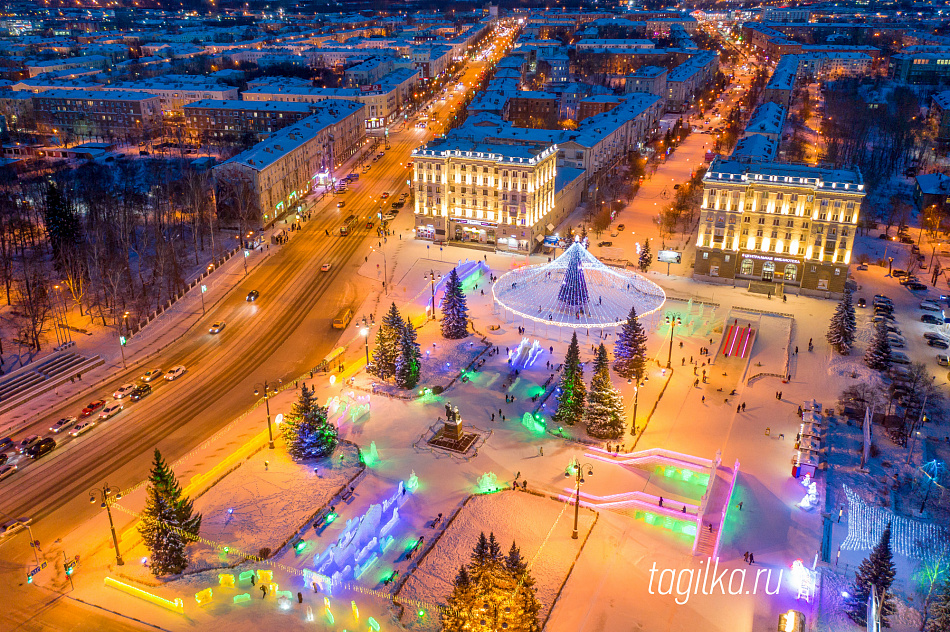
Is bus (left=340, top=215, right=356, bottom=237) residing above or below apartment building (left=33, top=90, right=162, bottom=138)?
below

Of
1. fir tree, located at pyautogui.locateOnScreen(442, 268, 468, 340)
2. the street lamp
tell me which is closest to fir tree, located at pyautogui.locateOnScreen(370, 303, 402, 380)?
fir tree, located at pyautogui.locateOnScreen(442, 268, 468, 340)

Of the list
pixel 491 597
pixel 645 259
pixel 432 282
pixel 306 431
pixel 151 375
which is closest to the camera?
pixel 491 597

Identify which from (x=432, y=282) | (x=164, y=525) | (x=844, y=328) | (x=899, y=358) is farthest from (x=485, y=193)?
(x=164, y=525)

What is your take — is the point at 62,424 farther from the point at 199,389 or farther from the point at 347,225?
the point at 347,225

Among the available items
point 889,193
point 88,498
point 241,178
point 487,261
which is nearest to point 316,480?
point 88,498

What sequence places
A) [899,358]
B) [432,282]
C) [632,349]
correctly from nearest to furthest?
[632,349] < [899,358] < [432,282]

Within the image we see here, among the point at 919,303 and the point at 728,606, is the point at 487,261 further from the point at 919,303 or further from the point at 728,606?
the point at 728,606

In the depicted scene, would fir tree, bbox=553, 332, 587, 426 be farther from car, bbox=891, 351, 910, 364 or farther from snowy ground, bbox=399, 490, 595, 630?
car, bbox=891, 351, 910, 364
